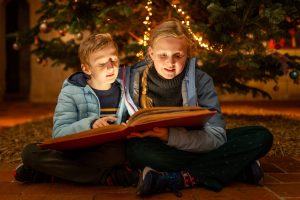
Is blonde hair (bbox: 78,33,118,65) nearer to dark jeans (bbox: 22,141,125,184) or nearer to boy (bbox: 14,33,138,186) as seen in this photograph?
boy (bbox: 14,33,138,186)

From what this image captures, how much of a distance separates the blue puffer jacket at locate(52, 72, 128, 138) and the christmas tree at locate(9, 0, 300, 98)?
126cm

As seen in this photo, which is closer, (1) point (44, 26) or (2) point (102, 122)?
(2) point (102, 122)

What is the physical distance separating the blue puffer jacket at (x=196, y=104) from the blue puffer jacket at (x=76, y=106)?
0.39ft

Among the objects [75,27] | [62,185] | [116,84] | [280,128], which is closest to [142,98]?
[116,84]

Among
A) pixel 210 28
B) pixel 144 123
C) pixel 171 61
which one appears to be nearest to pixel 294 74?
pixel 210 28

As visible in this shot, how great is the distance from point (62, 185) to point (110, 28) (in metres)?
2.16

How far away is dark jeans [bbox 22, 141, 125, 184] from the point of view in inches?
94.4

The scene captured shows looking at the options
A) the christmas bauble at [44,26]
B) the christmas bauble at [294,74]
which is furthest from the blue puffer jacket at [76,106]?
the christmas bauble at [44,26]

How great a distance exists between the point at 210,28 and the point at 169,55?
1.88m

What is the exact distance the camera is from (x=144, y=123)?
6.52 feet

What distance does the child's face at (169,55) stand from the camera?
7.73 ft

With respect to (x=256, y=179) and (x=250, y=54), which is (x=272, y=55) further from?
(x=256, y=179)

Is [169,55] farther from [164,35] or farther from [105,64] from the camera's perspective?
[105,64]

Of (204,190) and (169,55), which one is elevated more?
(169,55)
